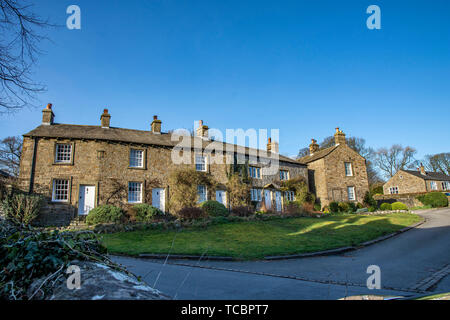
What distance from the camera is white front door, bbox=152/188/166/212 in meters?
22.5

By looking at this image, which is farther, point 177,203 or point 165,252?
point 177,203

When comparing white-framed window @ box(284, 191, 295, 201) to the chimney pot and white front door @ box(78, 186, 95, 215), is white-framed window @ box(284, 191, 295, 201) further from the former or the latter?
white front door @ box(78, 186, 95, 215)

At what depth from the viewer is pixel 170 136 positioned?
87.7ft

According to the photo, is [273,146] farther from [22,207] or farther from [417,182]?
[417,182]

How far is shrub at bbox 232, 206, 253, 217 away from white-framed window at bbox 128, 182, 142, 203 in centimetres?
748

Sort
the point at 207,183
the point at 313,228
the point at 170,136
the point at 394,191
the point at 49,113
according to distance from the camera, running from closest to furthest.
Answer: the point at 313,228, the point at 49,113, the point at 207,183, the point at 170,136, the point at 394,191

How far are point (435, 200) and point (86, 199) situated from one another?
129 feet

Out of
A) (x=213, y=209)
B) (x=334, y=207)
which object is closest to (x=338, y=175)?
(x=334, y=207)

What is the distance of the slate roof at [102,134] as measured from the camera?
20.8m

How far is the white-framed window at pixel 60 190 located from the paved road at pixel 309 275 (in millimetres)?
13455

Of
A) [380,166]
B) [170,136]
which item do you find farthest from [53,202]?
[380,166]

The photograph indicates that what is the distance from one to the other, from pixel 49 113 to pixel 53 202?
24.8 ft

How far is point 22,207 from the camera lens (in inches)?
679
